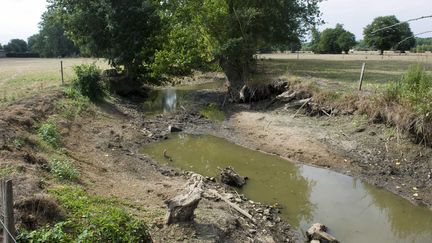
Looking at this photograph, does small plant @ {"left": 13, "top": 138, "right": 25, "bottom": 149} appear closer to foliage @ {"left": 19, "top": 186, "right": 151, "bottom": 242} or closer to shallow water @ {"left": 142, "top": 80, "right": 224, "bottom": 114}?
foliage @ {"left": 19, "top": 186, "right": 151, "bottom": 242}

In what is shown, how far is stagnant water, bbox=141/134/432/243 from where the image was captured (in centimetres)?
905

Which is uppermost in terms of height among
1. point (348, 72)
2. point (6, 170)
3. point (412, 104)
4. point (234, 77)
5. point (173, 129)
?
point (348, 72)

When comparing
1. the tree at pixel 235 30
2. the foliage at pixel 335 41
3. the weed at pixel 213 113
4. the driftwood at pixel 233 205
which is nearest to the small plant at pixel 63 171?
the driftwood at pixel 233 205

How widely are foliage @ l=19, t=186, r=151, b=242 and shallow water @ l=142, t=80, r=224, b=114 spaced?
15.1 metres

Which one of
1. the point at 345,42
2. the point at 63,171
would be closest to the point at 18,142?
the point at 63,171

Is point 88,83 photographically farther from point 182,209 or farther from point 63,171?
point 182,209

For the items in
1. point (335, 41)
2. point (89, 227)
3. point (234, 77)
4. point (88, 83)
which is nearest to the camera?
point (89, 227)

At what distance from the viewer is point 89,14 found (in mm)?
22109

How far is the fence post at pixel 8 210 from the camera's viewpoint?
446cm

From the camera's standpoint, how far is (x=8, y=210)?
453 cm

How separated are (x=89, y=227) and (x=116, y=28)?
716 inches

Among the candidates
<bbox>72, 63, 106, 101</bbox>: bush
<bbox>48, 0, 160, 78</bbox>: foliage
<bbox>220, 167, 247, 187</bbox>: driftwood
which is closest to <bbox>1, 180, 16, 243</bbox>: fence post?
<bbox>220, 167, 247, 187</bbox>: driftwood

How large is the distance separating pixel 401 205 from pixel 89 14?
1883 centimetres

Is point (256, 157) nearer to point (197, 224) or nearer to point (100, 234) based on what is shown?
point (197, 224)
